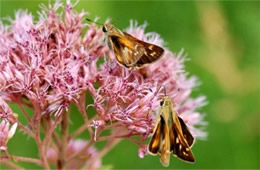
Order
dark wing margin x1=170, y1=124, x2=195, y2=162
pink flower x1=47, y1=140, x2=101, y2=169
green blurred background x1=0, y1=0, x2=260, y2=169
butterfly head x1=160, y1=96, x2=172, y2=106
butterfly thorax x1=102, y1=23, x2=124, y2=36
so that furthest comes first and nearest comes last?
green blurred background x1=0, y1=0, x2=260, y2=169
pink flower x1=47, y1=140, x2=101, y2=169
butterfly thorax x1=102, y1=23, x2=124, y2=36
butterfly head x1=160, y1=96, x2=172, y2=106
dark wing margin x1=170, y1=124, x2=195, y2=162

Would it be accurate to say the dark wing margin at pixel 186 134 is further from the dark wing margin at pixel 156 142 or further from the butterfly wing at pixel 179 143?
the dark wing margin at pixel 156 142

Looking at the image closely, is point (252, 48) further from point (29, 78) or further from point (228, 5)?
point (29, 78)

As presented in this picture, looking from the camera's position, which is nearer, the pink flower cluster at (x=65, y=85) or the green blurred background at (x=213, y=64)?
the pink flower cluster at (x=65, y=85)

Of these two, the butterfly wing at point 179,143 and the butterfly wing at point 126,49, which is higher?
the butterfly wing at point 126,49

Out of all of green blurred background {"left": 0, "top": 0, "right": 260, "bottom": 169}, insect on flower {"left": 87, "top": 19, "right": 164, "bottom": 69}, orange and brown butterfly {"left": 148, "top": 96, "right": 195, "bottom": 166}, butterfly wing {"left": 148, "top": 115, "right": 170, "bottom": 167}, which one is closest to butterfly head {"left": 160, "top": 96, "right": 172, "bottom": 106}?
orange and brown butterfly {"left": 148, "top": 96, "right": 195, "bottom": 166}

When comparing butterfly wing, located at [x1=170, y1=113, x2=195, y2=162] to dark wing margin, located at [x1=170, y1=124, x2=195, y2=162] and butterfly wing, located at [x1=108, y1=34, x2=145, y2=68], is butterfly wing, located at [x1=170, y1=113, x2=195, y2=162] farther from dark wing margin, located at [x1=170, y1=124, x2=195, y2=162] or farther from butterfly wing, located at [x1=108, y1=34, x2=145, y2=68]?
butterfly wing, located at [x1=108, y1=34, x2=145, y2=68]

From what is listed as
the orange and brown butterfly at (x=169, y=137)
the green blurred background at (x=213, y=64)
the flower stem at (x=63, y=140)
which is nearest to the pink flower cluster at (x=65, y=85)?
the flower stem at (x=63, y=140)
